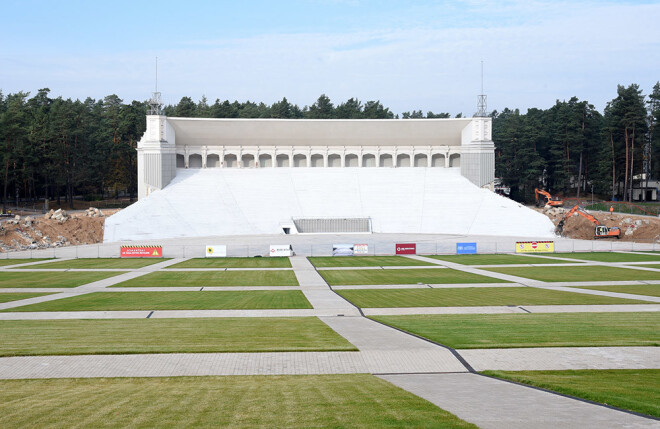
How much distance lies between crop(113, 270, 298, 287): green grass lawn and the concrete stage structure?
92.7 feet

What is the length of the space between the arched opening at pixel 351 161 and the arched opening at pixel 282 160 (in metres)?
9.44

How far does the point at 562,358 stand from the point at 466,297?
12.3 metres

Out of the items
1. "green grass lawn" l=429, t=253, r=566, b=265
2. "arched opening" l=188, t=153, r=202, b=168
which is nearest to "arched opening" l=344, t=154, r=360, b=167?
"arched opening" l=188, t=153, r=202, b=168

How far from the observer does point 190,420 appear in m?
9.01

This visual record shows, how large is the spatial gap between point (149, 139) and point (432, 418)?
76.3 m

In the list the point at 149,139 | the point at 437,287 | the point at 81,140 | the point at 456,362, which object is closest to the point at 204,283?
the point at 437,287

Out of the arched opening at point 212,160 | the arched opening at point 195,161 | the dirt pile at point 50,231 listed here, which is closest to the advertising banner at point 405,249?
the dirt pile at point 50,231

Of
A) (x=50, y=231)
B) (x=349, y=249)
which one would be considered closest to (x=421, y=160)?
(x=349, y=249)

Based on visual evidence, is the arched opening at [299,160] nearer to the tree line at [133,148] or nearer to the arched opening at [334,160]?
the arched opening at [334,160]

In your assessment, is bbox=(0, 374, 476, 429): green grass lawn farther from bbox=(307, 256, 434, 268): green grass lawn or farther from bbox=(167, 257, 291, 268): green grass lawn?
bbox=(307, 256, 434, 268): green grass lawn

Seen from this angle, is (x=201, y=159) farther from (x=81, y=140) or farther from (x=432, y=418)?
(x=432, y=418)

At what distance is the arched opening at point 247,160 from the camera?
8744 cm

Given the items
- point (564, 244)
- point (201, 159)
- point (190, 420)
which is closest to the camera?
point (190, 420)

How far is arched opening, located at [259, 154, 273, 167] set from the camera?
87.6m
